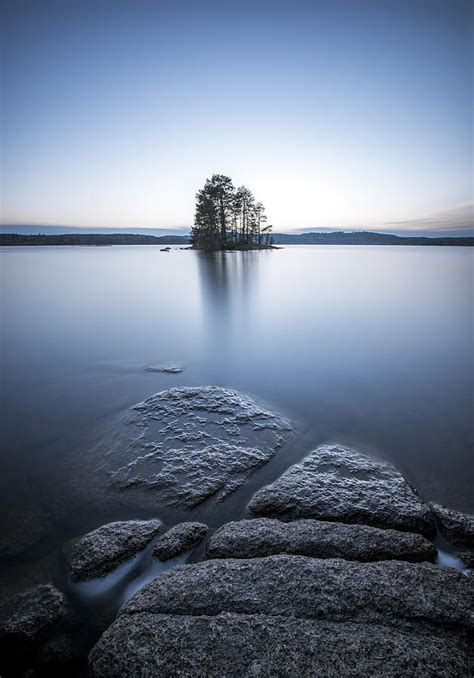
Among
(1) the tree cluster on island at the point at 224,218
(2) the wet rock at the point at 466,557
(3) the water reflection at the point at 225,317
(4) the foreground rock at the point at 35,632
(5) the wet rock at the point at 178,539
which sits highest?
(1) the tree cluster on island at the point at 224,218

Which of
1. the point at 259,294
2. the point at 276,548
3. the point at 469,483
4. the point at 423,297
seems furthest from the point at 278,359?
→ the point at 423,297

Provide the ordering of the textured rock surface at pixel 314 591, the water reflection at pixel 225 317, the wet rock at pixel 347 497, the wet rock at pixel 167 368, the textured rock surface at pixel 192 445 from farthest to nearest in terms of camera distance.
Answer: the water reflection at pixel 225 317
the wet rock at pixel 167 368
the textured rock surface at pixel 192 445
the wet rock at pixel 347 497
the textured rock surface at pixel 314 591

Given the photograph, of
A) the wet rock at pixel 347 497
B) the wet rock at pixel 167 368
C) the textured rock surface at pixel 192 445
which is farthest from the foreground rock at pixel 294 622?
the wet rock at pixel 167 368

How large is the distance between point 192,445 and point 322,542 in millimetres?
1833

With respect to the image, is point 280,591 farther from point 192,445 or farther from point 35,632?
point 192,445

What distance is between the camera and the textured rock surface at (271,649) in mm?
1467

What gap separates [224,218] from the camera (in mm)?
59625

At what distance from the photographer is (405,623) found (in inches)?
65.8

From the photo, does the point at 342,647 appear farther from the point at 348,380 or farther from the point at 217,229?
the point at 217,229

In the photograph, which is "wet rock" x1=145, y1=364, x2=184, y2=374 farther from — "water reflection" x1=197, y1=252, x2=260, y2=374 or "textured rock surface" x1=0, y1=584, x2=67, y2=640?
"textured rock surface" x1=0, y1=584, x2=67, y2=640

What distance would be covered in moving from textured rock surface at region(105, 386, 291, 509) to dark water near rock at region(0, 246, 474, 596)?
1.33 ft

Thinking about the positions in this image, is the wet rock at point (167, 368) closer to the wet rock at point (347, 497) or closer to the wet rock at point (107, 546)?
the wet rock at point (347, 497)

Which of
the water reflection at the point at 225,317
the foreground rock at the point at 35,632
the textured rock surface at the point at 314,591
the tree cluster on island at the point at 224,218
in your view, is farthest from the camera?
the tree cluster on island at the point at 224,218

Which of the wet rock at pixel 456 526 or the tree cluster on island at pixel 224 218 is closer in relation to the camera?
the wet rock at pixel 456 526
